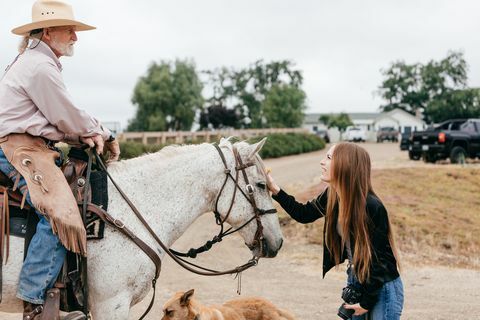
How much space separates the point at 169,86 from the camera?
62.9m

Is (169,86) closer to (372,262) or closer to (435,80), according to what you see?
(435,80)

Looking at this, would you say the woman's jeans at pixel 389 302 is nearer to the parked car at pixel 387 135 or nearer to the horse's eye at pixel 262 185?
the horse's eye at pixel 262 185

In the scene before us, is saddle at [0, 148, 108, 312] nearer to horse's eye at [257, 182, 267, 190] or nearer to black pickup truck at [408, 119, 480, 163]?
horse's eye at [257, 182, 267, 190]

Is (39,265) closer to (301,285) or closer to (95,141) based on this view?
(95,141)

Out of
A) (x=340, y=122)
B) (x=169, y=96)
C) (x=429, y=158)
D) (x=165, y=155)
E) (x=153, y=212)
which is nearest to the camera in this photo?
(x=153, y=212)

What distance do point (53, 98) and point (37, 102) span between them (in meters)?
0.11

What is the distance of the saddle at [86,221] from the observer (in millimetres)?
4039

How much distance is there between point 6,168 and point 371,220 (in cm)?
253

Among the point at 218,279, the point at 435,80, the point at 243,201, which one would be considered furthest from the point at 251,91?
the point at 243,201

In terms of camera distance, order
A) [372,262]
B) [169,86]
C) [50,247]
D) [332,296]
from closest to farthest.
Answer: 1. [50,247]
2. [372,262]
3. [332,296]
4. [169,86]

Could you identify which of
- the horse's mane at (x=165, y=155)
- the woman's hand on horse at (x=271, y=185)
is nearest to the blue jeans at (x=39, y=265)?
the horse's mane at (x=165, y=155)

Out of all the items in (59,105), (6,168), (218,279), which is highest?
(59,105)

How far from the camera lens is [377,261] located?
4281 mm

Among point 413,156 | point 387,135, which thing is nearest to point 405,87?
point 387,135
